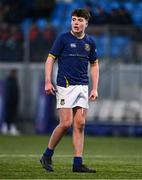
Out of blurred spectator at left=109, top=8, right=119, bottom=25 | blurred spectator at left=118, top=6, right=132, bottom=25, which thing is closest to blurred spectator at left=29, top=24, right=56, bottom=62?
blurred spectator at left=109, top=8, right=119, bottom=25

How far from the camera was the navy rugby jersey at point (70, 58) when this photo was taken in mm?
11516

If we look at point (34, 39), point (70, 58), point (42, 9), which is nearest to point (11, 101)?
point (34, 39)

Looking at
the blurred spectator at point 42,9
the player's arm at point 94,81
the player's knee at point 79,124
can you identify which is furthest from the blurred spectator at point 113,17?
the player's knee at point 79,124

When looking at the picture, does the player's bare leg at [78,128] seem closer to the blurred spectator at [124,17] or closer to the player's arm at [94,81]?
the player's arm at [94,81]

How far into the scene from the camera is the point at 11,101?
26828 mm

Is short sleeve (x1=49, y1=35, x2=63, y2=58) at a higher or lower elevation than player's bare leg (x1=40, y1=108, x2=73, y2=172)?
higher

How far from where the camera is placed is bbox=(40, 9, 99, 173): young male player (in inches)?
450

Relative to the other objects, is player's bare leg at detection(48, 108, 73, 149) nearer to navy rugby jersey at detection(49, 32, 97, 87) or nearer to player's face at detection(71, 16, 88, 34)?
navy rugby jersey at detection(49, 32, 97, 87)

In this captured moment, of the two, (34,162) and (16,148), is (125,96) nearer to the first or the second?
(16,148)

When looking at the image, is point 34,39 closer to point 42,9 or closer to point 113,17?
point 113,17

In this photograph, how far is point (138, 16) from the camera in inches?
1163

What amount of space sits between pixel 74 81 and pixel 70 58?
0.32 meters

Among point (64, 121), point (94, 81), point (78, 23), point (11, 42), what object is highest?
point (78, 23)

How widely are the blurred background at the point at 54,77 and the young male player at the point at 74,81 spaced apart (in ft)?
48.0
